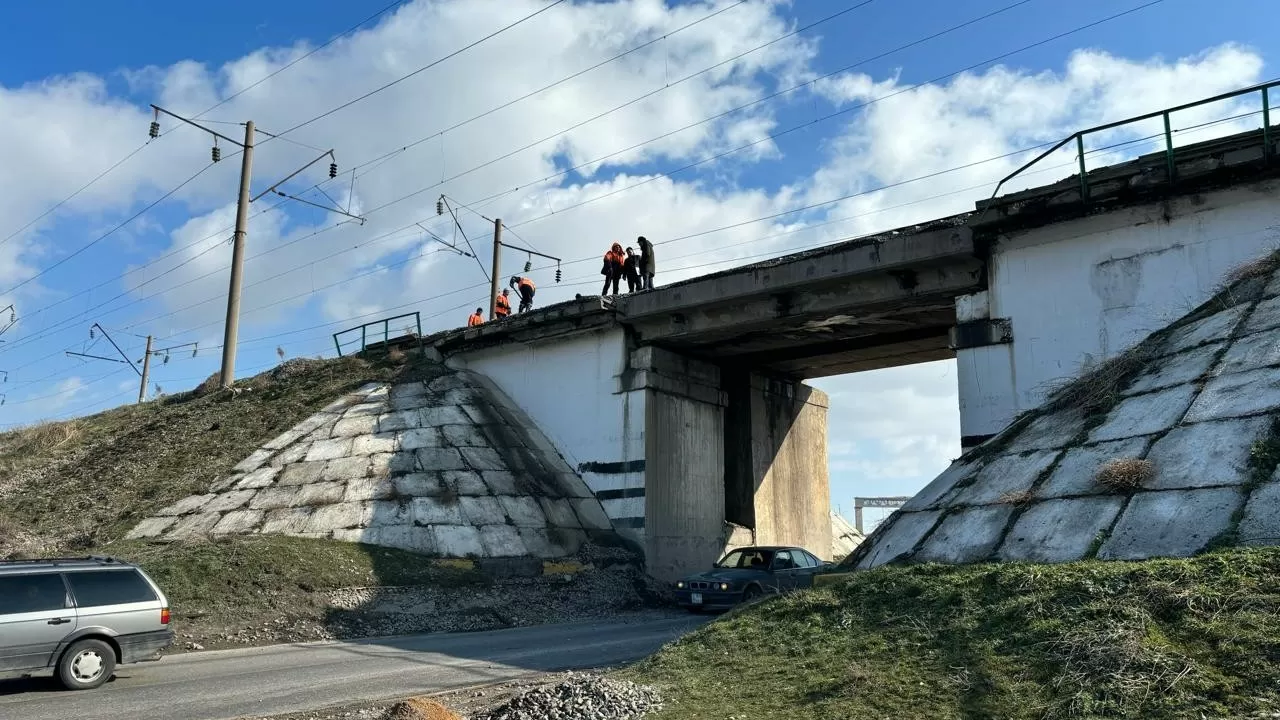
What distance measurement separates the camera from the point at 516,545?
71.7ft

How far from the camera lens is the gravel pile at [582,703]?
794 centimetres

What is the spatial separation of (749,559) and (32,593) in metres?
13.2

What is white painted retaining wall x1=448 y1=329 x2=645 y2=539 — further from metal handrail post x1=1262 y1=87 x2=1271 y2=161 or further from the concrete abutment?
metal handrail post x1=1262 y1=87 x2=1271 y2=161

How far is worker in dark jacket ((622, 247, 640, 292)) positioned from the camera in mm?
27078

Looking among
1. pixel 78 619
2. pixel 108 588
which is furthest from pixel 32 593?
pixel 108 588

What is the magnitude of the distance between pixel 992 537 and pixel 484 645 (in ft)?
27.2

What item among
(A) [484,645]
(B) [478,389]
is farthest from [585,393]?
(A) [484,645]

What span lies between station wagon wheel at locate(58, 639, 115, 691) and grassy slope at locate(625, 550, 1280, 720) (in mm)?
6765

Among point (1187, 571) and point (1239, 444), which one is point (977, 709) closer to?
point (1187, 571)

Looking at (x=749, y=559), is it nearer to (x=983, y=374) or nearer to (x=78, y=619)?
(x=983, y=374)

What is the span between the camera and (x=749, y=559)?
65.6 feet

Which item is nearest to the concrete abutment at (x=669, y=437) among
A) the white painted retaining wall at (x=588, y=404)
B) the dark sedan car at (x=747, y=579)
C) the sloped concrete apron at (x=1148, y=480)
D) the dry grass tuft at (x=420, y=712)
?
the white painted retaining wall at (x=588, y=404)

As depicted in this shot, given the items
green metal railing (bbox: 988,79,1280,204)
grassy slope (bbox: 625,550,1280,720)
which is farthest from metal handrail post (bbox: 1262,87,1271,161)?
grassy slope (bbox: 625,550,1280,720)

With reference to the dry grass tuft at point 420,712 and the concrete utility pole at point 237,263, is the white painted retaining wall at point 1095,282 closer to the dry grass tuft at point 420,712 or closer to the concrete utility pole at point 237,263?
the dry grass tuft at point 420,712
